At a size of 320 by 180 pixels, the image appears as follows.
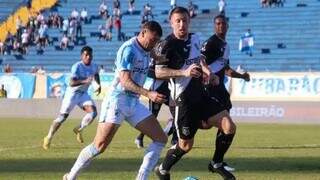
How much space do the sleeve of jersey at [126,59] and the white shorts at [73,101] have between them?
942 cm

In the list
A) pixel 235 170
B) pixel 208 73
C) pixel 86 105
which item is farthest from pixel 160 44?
pixel 86 105

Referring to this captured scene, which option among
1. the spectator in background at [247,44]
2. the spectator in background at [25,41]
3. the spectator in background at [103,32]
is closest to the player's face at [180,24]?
the spectator in background at [247,44]

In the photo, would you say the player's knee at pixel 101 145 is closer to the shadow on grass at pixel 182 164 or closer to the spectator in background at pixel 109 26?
the shadow on grass at pixel 182 164

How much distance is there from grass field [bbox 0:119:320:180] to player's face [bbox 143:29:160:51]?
8.65ft

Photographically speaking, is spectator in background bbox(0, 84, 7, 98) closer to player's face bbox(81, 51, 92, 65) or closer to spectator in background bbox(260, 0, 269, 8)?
spectator in background bbox(260, 0, 269, 8)

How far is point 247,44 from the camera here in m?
43.7

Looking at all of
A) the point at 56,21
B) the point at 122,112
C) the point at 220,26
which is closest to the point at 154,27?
the point at 122,112

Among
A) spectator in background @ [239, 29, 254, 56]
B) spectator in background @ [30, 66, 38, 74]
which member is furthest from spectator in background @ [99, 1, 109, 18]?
spectator in background @ [239, 29, 254, 56]

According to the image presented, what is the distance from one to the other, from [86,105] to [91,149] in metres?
9.73

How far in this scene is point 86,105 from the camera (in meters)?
20.3

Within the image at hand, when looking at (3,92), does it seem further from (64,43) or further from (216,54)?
(216,54)

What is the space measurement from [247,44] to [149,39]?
3370cm

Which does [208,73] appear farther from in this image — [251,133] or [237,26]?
[237,26]

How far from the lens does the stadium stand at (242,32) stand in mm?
42438
